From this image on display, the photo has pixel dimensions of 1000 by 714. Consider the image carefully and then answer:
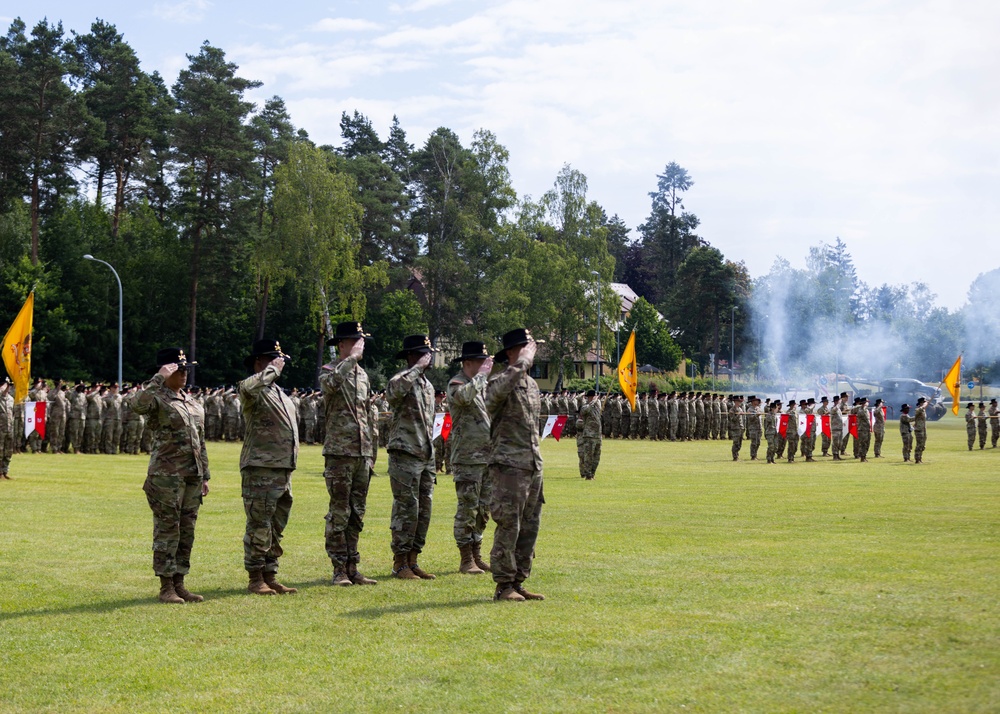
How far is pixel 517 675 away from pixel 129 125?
6209 cm

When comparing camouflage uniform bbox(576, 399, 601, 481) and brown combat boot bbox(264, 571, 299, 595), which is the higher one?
camouflage uniform bbox(576, 399, 601, 481)

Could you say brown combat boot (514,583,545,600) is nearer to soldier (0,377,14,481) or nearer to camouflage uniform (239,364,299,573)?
camouflage uniform (239,364,299,573)

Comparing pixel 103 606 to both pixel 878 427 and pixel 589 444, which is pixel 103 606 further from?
pixel 878 427

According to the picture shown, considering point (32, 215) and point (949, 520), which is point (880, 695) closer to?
point (949, 520)

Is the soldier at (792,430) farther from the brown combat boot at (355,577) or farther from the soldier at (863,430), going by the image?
the brown combat boot at (355,577)

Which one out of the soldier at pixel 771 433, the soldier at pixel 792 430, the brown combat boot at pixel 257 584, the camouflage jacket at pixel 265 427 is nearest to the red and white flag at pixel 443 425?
the soldier at pixel 771 433

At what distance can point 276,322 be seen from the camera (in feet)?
230

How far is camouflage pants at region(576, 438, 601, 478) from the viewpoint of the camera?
23797mm

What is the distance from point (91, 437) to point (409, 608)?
1050 inches

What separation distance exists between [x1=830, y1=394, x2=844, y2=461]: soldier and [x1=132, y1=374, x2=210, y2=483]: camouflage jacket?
2665 cm

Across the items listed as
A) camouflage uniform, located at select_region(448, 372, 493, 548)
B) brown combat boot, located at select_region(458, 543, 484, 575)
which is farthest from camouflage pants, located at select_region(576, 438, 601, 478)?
brown combat boot, located at select_region(458, 543, 484, 575)

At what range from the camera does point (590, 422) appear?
24859mm

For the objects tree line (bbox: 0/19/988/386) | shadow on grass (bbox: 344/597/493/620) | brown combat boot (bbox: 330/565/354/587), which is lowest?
shadow on grass (bbox: 344/597/493/620)

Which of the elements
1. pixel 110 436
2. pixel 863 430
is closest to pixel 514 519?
pixel 863 430
